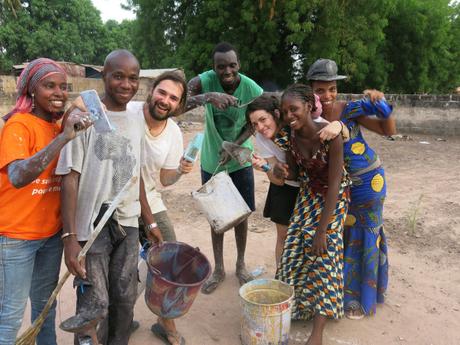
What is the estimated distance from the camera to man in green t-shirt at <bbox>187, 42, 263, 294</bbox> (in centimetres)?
300

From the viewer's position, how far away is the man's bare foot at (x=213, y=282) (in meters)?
3.22

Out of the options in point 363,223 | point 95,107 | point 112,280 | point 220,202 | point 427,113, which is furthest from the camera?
point 427,113

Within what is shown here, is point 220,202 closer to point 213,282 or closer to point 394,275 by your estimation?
point 213,282

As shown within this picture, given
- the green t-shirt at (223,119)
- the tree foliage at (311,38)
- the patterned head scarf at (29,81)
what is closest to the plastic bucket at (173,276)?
the green t-shirt at (223,119)

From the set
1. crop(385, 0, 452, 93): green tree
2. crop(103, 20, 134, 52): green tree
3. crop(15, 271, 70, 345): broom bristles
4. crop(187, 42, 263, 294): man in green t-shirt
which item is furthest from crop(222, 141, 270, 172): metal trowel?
crop(103, 20, 134, 52): green tree

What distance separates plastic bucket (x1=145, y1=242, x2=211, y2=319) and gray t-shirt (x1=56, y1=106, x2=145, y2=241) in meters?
0.35

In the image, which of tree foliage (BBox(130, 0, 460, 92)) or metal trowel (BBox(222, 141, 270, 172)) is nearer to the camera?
metal trowel (BBox(222, 141, 270, 172))

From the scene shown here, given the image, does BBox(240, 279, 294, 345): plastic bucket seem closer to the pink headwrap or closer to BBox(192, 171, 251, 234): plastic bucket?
BBox(192, 171, 251, 234): plastic bucket

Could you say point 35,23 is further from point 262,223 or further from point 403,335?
point 403,335

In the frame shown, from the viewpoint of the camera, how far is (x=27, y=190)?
183 centimetres

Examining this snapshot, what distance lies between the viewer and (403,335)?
2.66 metres

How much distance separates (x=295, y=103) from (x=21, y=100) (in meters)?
1.46

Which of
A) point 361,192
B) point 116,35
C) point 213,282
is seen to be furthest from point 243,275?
point 116,35

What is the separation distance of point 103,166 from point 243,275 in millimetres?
1811
